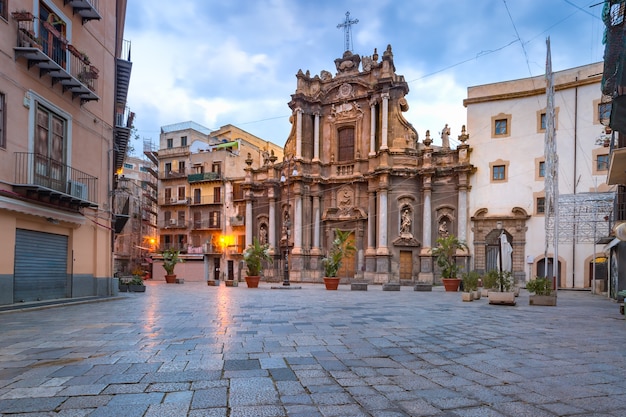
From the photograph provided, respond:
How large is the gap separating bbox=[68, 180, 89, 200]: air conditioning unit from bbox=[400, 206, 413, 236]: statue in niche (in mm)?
21932

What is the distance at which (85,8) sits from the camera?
14250mm

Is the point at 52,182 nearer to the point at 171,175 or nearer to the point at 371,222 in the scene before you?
the point at 371,222

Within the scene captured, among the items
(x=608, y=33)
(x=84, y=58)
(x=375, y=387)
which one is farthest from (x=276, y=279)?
(x=375, y=387)

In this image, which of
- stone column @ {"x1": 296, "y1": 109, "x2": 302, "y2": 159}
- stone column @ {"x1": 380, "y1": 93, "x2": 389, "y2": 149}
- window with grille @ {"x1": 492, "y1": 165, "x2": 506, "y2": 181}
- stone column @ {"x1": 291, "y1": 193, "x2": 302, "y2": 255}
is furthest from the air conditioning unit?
window with grille @ {"x1": 492, "y1": 165, "x2": 506, "y2": 181}

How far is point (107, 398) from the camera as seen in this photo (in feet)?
13.1

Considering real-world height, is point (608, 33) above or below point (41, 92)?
above

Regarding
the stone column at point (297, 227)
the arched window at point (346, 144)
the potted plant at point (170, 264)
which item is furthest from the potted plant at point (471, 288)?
the potted plant at point (170, 264)

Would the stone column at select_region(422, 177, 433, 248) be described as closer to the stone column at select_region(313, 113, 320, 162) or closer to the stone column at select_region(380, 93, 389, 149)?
the stone column at select_region(380, 93, 389, 149)

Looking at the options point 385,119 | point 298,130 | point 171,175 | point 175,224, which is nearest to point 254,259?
point 298,130

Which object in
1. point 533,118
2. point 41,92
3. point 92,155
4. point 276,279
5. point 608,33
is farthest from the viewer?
point 276,279

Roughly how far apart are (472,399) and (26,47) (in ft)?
44.0

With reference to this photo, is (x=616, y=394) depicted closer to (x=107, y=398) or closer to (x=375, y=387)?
(x=375, y=387)

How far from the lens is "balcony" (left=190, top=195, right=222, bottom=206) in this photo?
144 ft

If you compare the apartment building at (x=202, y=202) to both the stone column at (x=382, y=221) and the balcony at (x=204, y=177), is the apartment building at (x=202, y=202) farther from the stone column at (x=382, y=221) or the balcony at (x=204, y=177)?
the stone column at (x=382, y=221)
